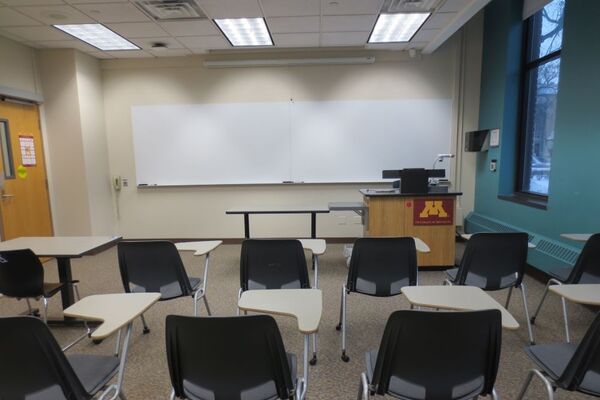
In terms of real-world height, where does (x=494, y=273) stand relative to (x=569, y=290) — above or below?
below

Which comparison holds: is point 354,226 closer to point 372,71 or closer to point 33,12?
point 372,71

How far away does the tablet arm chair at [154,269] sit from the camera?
93.3 inches

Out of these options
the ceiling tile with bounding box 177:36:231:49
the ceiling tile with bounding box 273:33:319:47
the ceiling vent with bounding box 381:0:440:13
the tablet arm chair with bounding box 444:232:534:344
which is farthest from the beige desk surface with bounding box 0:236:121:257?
the ceiling vent with bounding box 381:0:440:13

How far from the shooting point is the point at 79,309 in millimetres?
1590

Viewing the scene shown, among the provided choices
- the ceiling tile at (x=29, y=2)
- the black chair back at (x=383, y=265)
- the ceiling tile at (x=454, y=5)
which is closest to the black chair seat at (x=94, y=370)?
the black chair back at (x=383, y=265)

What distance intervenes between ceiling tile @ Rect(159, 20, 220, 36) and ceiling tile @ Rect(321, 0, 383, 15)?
4.73ft

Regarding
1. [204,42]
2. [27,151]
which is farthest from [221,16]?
[27,151]

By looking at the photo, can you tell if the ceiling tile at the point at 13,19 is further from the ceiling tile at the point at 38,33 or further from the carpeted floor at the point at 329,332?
the carpeted floor at the point at 329,332

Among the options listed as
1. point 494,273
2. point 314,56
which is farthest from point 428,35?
point 494,273

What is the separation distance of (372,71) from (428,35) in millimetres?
958

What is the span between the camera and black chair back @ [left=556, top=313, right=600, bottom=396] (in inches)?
50.1

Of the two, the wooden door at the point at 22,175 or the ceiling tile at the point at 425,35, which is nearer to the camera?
the wooden door at the point at 22,175

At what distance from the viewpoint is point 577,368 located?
1.32 m

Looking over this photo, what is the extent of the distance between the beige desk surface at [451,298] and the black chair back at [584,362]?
0.92 feet
